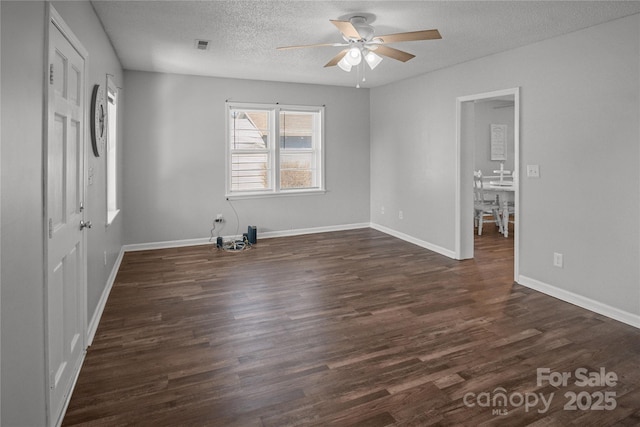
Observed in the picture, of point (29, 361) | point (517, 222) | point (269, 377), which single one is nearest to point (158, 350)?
point (269, 377)

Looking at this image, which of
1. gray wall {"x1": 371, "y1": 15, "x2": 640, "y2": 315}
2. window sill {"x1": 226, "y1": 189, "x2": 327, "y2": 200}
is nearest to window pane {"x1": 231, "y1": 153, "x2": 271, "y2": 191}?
window sill {"x1": 226, "y1": 189, "x2": 327, "y2": 200}

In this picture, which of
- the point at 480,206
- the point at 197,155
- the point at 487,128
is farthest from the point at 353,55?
the point at 487,128

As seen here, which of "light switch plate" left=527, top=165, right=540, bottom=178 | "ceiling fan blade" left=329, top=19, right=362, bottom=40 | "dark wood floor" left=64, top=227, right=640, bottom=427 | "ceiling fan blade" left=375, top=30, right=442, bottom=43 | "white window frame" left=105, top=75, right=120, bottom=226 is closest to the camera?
"dark wood floor" left=64, top=227, right=640, bottom=427

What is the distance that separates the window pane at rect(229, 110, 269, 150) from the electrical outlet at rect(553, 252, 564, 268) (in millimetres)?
4269

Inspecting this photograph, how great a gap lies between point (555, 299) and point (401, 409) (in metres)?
2.43

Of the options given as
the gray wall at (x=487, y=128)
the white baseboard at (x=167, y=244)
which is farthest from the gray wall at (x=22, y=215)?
the gray wall at (x=487, y=128)

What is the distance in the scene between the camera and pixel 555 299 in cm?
385

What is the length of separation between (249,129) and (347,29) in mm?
3598

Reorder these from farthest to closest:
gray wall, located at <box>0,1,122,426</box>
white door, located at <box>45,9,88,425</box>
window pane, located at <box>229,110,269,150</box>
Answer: window pane, located at <box>229,110,269,150</box> → white door, located at <box>45,9,88,425</box> → gray wall, located at <box>0,1,122,426</box>

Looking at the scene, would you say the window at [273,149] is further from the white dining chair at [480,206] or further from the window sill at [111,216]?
the white dining chair at [480,206]

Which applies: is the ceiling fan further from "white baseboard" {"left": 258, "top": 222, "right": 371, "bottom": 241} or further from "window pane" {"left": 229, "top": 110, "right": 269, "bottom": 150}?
"white baseboard" {"left": 258, "top": 222, "right": 371, "bottom": 241}

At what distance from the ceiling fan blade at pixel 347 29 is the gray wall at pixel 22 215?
70.0 inches

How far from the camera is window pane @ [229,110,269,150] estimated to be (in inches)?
248

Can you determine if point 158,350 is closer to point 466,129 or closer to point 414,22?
point 414,22
